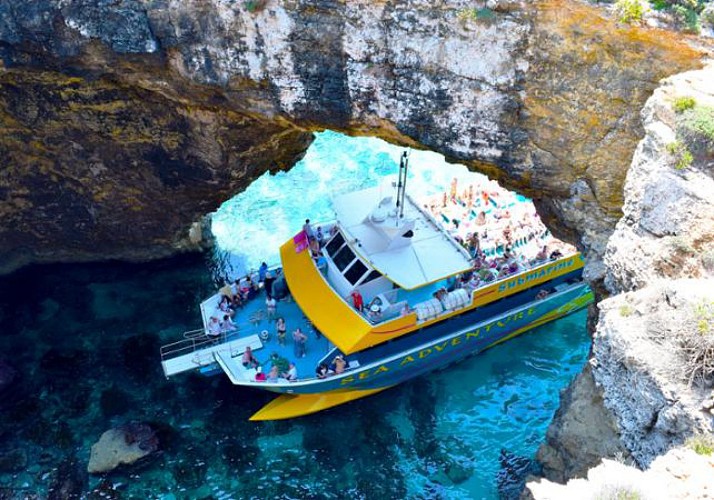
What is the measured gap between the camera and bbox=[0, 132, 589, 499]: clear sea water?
17531 mm

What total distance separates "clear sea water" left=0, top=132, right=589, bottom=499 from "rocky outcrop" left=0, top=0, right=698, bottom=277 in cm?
612

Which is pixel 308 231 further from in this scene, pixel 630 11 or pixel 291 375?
pixel 630 11

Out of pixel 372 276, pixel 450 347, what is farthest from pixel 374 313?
pixel 450 347

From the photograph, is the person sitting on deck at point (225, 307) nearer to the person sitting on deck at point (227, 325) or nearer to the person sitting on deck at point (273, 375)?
the person sitting on deck at point (227, 325)

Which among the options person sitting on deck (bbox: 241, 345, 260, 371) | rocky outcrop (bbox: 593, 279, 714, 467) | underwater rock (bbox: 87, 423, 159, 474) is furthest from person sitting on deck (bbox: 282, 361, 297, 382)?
rocky outcrop (bbox: 593, 279, 714, 467)

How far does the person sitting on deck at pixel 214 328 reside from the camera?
62.8 feet

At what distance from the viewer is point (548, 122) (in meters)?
14.5

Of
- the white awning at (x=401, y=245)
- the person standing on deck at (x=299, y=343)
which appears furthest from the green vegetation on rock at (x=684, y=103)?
the person standing on deck at (x=299, y=343)

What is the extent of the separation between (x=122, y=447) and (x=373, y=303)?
8.33 metres

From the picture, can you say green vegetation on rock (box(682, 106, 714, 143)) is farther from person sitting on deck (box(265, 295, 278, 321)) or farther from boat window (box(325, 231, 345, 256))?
person sitting on deck (box(265, 295, 278, 321))

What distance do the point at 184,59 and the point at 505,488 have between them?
14235 mm

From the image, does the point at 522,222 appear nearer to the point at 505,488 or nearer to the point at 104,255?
the point at 505,488

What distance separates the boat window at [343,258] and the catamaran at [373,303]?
4 centimetres

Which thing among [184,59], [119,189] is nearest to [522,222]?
[184,59]
